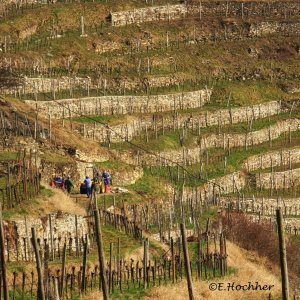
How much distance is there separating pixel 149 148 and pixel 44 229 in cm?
2581

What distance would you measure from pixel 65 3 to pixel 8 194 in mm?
49793

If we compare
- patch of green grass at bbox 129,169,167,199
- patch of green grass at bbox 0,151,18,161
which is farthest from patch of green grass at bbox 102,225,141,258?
patch of green grass at bbox 129,169,167,199

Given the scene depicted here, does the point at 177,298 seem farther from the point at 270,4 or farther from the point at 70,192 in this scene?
the point at 270,4

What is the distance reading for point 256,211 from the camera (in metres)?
68.0

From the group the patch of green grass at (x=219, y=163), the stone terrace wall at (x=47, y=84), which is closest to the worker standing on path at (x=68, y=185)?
the patch of green grass at (x=219, y=163)

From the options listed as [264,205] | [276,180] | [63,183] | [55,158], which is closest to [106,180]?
[63,183]

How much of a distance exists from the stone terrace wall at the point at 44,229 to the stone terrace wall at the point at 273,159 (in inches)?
1198

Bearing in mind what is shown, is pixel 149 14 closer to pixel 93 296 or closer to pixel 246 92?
pixel 246 92

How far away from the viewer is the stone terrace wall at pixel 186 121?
70.2 metres

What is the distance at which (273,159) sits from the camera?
252ft

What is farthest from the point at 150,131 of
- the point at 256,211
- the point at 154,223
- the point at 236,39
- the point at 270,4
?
the point at 270,4

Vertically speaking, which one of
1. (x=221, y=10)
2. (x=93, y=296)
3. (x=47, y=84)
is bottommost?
(x=93, y=296)

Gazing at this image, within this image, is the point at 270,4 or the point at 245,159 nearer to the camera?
the point at 245,159

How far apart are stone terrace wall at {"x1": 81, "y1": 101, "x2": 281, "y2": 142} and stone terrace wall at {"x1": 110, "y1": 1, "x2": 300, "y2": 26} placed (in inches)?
591
